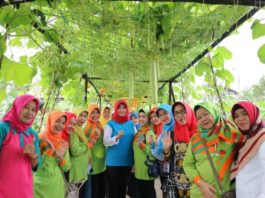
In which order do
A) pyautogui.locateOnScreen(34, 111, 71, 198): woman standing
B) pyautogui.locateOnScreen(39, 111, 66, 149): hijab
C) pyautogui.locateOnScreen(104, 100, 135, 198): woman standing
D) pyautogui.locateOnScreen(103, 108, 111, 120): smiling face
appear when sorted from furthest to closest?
1. pyautogui.locateOnScreen(103, 108, 111, 120): smiling face
2. pyautogui.locateOnScreen(104, 100, 135, 198): woman standing
3. pyautogui.locateOnScreen(39, 111, 66, 149): hijab
4. pyautogui.locateOnScreen(34, 111, 71, 198): woman standing

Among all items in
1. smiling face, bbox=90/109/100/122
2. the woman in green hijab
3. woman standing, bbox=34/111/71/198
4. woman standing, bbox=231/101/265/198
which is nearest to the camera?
woman standing, bbox=231/101/265/198

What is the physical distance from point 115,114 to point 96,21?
1.98 meters

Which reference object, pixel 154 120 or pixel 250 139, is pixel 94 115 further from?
pixel 250 139

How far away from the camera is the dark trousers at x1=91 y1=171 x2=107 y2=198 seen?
3955mm

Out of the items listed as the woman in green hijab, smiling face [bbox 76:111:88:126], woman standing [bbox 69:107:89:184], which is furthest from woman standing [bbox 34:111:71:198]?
the woman in green hijab

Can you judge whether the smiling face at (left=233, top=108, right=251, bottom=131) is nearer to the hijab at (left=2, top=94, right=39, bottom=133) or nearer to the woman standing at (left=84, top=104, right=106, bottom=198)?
the hijab at (left=2, top=94, right=39, bottom=133)

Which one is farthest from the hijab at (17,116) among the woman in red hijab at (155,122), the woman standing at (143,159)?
the woman in red hijab at (155,122)

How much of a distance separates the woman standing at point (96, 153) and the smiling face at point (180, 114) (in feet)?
5.10

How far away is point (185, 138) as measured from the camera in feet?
8.36

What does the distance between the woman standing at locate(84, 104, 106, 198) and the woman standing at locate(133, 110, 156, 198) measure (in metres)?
0.50

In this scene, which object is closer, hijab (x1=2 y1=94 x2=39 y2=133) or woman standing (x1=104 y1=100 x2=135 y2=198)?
hijab (x1=2 y1=94 x2=39 y2=133)

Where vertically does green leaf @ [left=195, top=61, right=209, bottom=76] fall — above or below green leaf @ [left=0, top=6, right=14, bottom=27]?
above

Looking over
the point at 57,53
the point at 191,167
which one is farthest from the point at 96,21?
the point at 191,167

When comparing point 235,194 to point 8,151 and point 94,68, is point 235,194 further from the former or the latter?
point 94,68
